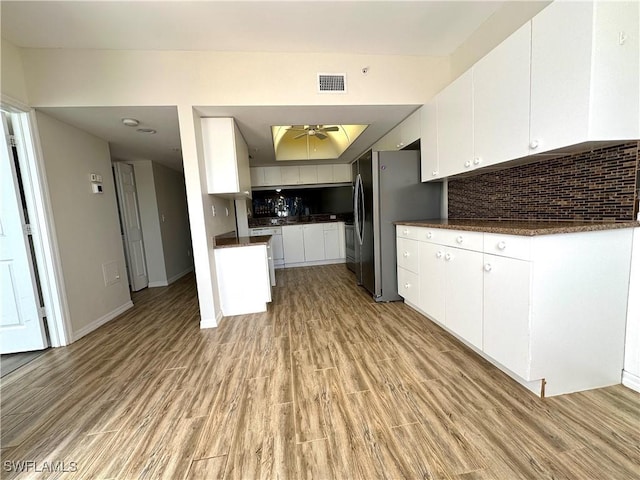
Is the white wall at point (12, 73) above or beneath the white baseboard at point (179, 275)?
above

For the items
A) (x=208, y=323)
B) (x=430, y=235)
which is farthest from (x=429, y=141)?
(x=208, y=323)

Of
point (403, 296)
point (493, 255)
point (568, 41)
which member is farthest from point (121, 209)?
point (568, 41)

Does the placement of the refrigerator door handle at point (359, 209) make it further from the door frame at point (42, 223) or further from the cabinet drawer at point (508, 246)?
the door frame at point (42, 223)

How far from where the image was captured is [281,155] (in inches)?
190

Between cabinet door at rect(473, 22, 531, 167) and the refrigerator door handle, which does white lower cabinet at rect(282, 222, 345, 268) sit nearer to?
the refrigerator door handle

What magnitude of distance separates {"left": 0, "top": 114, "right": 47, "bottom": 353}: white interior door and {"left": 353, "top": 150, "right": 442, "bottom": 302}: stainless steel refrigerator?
3237mm

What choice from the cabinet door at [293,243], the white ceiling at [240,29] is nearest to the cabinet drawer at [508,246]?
the white ceiling at [240,29]

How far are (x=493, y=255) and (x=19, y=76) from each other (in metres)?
3.84

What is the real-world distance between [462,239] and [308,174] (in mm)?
4031

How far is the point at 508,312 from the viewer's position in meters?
1.39

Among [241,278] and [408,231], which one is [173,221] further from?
[408,231]

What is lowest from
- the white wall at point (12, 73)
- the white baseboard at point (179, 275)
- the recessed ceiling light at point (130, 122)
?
the white baseboard at point (179, 275)

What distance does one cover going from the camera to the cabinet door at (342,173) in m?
5.38

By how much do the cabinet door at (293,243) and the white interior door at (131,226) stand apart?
2.48m
